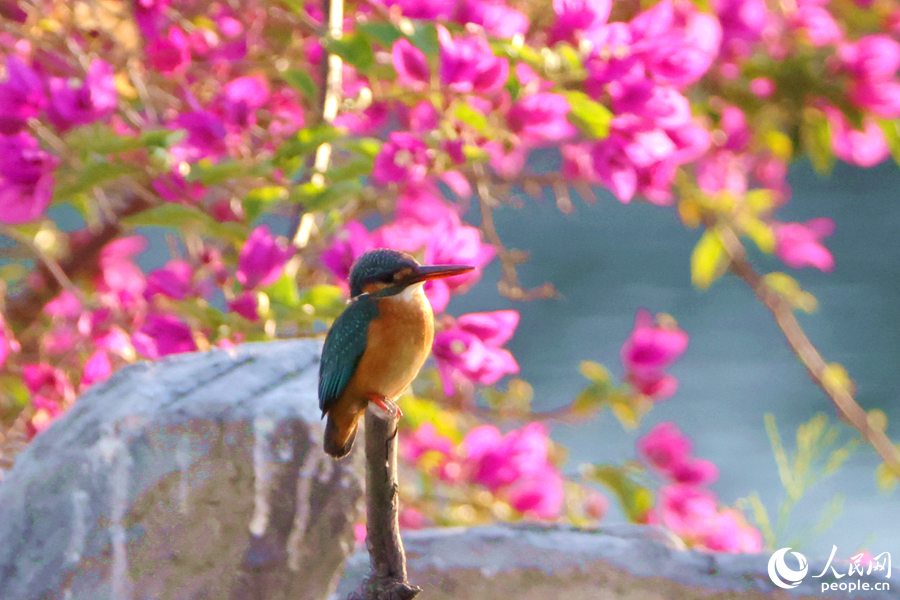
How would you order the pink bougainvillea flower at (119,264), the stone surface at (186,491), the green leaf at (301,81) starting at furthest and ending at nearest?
the pink bougainvillea flower at (119,264) < the green leaf at (301,81) < the stone surface at (186,491)

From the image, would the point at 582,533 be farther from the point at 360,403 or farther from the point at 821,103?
the point at 821,103

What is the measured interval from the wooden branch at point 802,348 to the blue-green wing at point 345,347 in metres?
1.23

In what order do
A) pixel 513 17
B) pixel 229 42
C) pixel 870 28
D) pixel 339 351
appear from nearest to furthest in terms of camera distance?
pixel 339 351 < pixel 513 17 < pixel 229 42 < pixel 870 28

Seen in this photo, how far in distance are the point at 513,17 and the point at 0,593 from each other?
998 millimetres

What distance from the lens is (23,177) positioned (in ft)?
4.15

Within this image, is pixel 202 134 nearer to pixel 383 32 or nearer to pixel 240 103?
pixel 240 103

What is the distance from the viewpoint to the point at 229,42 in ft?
5.37

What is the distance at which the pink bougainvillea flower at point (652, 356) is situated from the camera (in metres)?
1.74

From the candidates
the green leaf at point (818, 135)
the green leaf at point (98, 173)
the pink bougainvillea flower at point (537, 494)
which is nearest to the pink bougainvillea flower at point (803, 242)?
the green leaf at point (818, 135)

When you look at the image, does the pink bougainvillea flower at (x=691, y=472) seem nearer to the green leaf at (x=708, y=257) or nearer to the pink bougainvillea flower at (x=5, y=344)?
the green leaf at (x=708, y=257)

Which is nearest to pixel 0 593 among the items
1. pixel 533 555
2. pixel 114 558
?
pixel 114 558

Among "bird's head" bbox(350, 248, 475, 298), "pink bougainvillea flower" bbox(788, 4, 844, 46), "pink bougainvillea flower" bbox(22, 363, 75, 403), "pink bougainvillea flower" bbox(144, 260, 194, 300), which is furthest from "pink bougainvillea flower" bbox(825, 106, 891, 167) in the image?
"pink bougainvillea flower" bbox(22, 363, 75, 403)

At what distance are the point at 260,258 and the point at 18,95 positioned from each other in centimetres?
38

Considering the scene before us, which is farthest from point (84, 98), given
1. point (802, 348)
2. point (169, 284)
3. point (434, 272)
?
point (802, 348)
